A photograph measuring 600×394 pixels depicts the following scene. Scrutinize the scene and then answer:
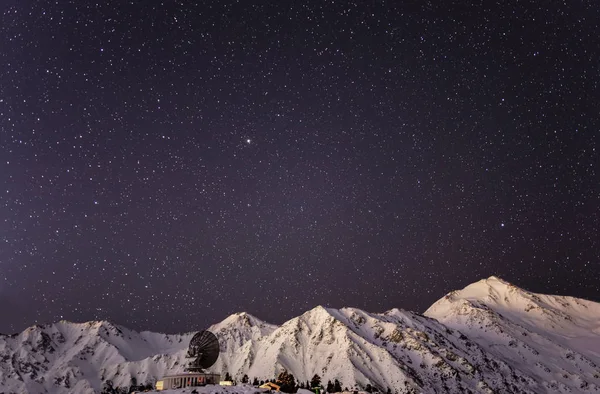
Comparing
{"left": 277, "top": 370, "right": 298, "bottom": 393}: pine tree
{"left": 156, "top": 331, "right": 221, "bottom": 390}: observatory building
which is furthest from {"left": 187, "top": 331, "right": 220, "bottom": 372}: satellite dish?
{"left": 277, "top": 370, "right": 298, "bottom": 393}: pine tree

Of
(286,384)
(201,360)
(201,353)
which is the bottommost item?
(286,384)

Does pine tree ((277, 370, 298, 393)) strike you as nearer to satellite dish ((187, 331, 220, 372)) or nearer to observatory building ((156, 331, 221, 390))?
observatory building ((156, 331, 221, 390))

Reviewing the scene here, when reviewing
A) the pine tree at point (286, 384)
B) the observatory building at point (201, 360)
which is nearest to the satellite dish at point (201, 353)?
the observatory building at point (201, 360)

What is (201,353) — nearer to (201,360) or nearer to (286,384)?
(201,360)

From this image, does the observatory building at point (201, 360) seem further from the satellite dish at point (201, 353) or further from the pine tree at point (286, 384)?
the pine tree at point (286, 384)

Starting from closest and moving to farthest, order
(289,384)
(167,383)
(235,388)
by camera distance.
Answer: (235,388) → (289,384) → (167,383)

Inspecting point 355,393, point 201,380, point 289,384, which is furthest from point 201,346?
point 355,393

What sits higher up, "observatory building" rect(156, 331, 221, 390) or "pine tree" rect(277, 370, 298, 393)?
"observatory building" rect(156, 331, 221, 390)

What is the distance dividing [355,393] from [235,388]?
28.6m

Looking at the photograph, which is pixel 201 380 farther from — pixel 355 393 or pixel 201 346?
pixel 355 393

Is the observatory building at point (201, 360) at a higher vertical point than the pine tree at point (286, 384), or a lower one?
higher

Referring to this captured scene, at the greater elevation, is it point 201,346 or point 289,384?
point 201,346

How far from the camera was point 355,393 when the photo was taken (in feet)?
383

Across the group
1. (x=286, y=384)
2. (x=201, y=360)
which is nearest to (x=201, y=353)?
(x=201, y=360)
